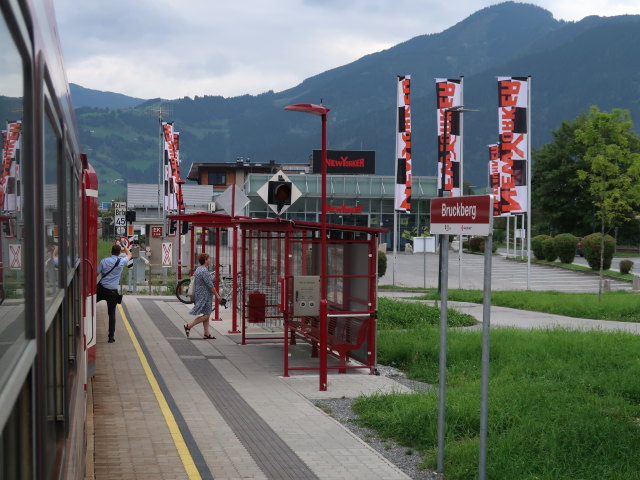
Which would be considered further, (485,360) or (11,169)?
(485,360)

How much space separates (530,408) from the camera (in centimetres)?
934

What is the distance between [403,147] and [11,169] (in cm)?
2937

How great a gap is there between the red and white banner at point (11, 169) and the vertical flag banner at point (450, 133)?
26108mm

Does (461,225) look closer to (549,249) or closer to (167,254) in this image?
(167,254)

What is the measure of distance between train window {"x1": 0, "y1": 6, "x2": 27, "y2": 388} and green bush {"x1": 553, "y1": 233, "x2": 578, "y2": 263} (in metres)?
57.4

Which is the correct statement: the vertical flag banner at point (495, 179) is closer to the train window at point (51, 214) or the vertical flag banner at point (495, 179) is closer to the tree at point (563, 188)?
the train window at point (51, 214)

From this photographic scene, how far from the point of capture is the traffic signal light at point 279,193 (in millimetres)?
13750

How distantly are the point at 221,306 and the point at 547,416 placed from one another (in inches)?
662

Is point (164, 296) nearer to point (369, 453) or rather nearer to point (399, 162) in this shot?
point (399, 162)

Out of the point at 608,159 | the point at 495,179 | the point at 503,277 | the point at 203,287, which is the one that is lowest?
the point at 503,277

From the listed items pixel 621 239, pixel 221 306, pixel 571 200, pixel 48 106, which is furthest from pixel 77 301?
pixel 621 239

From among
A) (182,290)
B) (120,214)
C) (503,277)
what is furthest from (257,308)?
(503,277)

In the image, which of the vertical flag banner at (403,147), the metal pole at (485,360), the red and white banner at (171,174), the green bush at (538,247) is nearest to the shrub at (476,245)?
the green bush at (538,247)

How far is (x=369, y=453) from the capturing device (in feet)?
27.6
